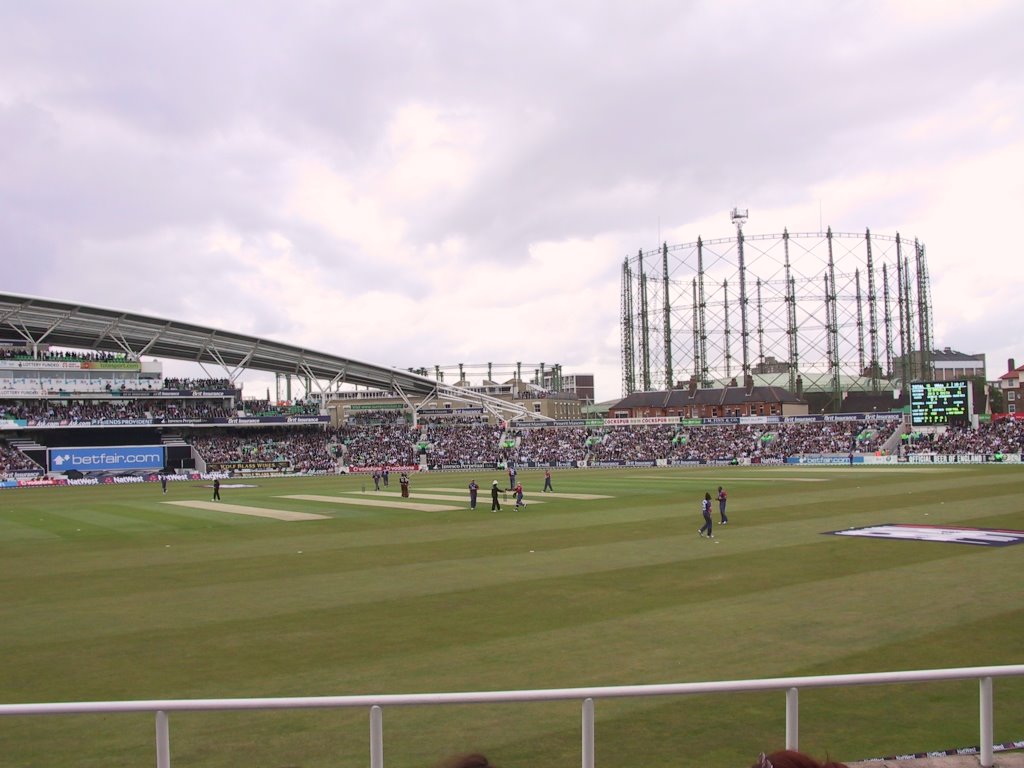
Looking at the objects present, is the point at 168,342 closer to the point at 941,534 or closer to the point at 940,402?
the point at 940,402

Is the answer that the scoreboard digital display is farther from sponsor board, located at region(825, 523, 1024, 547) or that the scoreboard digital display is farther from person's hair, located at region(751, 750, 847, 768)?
person's hair, located at region(751, 750, 847, 768)

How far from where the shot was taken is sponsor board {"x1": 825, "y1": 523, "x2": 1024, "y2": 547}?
21922 millimetres

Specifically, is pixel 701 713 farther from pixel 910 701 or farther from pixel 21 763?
pixel 21 763

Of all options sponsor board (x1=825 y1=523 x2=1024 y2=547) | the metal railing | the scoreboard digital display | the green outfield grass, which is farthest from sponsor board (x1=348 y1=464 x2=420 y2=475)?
Result: the metal railing

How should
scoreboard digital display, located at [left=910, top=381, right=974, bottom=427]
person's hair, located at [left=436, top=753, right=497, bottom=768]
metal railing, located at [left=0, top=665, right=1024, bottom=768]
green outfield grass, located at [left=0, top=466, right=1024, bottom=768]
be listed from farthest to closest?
scoreboard digital display, located at [left=910, top=381, right=974, bottom=427], green outfield grass, located at [left=0, top=466, right=1024, bottom=768], metal railing, located at [left=0, top=665, right=1024, bottom=768], person's hair, located at [left=436, top=753, right=497, bottom=768]

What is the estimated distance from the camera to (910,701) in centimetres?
528

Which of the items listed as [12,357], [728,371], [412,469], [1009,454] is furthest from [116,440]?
[1009,454]

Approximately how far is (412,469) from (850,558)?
6631 centimetres

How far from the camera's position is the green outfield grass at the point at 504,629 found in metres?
5.00

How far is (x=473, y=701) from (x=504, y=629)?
8976mm

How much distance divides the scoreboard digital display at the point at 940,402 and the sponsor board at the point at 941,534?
144ft

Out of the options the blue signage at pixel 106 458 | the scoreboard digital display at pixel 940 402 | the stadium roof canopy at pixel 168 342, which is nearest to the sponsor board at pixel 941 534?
the scoreboard digital display at pixel 940 402

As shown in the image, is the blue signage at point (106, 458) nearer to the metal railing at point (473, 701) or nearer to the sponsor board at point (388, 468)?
the sponsor board at point (388, 468)

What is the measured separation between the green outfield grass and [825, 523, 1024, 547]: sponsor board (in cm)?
103
